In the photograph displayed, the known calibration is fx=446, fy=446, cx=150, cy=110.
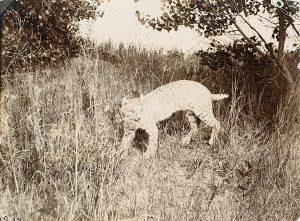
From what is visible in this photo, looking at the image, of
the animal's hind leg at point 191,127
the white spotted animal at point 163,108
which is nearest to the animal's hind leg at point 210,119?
the white spotted animal at point 163,108

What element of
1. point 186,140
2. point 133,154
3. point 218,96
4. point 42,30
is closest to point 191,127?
point 186,140

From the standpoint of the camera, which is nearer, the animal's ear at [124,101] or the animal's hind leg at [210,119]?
the animal's ear at [124,101]

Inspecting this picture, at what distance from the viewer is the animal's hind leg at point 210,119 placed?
2.70 m

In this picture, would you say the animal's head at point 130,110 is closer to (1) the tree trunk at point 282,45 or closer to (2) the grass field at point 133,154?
(2) the grass field at point 133,154

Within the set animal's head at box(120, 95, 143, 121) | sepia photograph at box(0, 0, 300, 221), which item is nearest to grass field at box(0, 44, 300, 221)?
sepia photograph at box(0, 0, 300, 221)

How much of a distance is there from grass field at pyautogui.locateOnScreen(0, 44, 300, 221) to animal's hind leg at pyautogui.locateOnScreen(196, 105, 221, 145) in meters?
0.05

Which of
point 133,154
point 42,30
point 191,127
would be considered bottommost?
point 133,154

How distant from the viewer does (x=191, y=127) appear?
282cm

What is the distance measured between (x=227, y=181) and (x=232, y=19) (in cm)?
96

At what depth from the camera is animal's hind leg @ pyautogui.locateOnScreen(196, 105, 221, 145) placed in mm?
2699

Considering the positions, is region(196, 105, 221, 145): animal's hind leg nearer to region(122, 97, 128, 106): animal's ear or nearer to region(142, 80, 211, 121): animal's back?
region(142, 80, 211, 121): animal's back

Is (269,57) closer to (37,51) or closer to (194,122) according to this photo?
(194,122)

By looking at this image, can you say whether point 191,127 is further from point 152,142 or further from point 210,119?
point 152,142

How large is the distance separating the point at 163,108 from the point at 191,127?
268 mm
